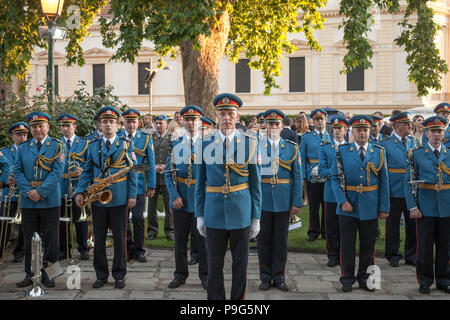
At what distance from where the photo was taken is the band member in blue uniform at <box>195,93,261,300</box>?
5680 millimetres

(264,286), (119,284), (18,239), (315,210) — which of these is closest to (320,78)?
(315,210)

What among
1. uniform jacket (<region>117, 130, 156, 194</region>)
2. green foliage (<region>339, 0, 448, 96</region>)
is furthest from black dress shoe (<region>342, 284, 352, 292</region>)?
green foliage (<region>339, 0, 448, 96</region>)

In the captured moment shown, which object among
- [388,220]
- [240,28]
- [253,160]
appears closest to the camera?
[253,160]

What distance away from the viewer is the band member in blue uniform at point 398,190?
28.5ft

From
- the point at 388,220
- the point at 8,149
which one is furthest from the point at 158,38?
the point at 388,220

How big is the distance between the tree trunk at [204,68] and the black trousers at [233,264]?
25.1 ft

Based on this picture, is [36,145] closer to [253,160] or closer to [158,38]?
[253,160]

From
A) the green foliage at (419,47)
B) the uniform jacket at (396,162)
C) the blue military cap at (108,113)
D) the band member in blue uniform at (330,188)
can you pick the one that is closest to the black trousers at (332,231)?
the band member in blue uniform at (330,188)

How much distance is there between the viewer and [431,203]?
7.10 metres

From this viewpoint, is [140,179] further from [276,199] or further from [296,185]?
[296,185]

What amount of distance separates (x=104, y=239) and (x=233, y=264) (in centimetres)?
242

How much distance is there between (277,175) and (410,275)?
2532 mm

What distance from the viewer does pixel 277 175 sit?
747cm

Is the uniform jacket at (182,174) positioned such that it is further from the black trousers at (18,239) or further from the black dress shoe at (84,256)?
the black trousers at (18,239)
